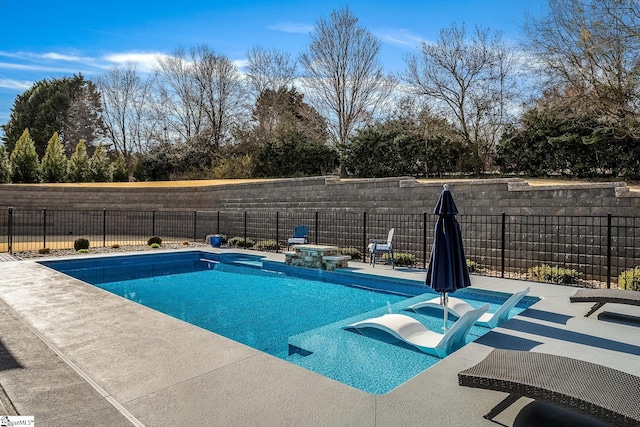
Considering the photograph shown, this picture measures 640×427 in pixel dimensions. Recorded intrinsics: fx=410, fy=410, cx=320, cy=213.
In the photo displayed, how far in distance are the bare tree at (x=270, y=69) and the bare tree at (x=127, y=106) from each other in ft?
28.5

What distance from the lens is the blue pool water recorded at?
403 cm

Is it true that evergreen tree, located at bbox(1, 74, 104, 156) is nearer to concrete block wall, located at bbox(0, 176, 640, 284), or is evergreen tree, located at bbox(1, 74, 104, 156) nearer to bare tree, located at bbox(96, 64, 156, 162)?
bare tree, located at bbox(96, 64, 156, 162)

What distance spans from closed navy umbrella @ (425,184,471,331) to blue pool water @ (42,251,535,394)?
76 centimetres

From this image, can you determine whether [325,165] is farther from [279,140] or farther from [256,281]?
[256,281]

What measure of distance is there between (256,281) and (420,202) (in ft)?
14.8

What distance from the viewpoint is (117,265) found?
34.3 feet

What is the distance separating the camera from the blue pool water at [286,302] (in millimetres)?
4031

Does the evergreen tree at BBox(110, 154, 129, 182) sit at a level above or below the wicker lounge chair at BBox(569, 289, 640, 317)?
above

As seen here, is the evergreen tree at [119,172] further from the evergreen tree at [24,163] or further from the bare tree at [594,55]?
the bare tree at [594,55]

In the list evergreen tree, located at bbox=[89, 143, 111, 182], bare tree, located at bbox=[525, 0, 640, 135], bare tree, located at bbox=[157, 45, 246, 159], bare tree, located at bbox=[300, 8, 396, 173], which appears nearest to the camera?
bare tree, located at bbox=[525, 0, 640, 135]

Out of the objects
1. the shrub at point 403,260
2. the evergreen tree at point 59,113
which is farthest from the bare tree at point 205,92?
the shrub at point 403,260

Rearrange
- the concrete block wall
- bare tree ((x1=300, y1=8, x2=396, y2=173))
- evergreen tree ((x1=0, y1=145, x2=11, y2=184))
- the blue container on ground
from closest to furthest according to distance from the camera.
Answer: the concrete block wall, the blue container on ground, bare tree ((x1=300, y1=8, x2=396, y2=173)), evergreen tree ((x1=0, y1=145, x2=11, y2=184))

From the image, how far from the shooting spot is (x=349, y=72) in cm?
2003

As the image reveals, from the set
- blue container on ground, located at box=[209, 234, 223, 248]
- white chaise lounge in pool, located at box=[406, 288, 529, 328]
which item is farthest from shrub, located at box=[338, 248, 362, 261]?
blue container on ground, located at box=[209, 234, 223, 248]
